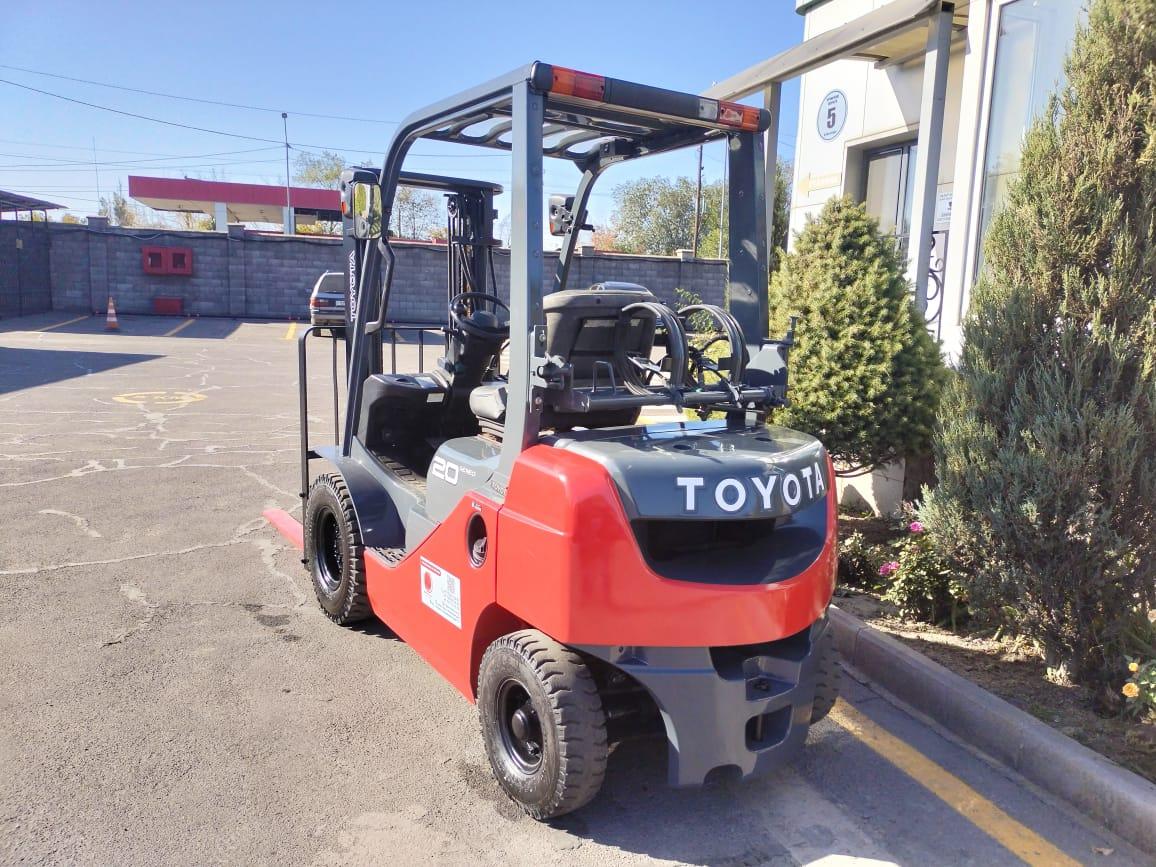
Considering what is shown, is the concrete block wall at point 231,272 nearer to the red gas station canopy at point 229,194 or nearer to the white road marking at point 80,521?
the red gas station canopy at point 229,194

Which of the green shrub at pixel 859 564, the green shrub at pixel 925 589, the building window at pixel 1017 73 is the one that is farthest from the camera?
the building window at pixel 1017 73

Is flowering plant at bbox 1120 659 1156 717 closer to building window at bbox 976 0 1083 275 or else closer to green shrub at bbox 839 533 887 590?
green shrub at bbox 839 533 887 590

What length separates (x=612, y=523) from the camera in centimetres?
272

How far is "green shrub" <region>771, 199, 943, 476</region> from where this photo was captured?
533 centimetres

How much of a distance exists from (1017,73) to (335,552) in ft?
19.6

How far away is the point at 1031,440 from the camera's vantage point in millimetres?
3643

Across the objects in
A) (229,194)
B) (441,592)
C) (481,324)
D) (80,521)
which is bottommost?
(80,521)

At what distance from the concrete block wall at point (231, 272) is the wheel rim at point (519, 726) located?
78.9ft

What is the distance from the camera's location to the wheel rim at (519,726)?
3.04 meters

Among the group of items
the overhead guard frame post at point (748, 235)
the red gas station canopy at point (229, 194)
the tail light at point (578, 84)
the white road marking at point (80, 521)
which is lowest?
the white road marking at point (80, 521)

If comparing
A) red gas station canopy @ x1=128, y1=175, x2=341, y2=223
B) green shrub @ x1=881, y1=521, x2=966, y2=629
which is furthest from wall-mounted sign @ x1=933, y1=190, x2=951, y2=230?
red gas station canopy @ x1=128, y1=175, x2=341, y2=223

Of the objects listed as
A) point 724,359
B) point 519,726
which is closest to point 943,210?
point 724,359

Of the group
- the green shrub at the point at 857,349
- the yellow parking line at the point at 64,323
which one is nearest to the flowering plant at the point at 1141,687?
the green shrub at the point at 857,349

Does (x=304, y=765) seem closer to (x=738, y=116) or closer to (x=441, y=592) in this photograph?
(x=441, y=592)
